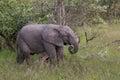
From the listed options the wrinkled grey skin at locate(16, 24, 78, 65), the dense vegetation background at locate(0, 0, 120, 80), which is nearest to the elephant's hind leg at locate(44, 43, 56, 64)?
the wrinkled grey skin at locate(16, 24, 78, 65)

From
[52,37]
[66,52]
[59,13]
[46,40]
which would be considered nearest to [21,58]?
[46,40]

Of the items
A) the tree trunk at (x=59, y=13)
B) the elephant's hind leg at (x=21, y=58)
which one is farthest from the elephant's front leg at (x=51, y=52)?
the tree trunk at (x=59, y=13)

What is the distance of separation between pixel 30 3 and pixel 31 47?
2912mm

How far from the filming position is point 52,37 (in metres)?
9.11

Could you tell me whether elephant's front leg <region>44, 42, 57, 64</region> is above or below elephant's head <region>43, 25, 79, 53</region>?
below

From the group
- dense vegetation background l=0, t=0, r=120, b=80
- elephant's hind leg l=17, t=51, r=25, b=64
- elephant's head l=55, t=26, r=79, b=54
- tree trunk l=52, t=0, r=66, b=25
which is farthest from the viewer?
tree trunk l=52, t=0, r=66, b=25

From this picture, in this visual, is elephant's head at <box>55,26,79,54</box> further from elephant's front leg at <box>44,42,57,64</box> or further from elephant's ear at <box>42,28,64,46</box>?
elephant's front leg at <box>44,42,57,64</box>

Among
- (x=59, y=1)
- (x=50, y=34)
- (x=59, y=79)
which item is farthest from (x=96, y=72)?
(x=59, y=1)

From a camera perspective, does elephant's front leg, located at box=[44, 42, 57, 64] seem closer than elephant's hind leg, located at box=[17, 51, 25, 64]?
Yes

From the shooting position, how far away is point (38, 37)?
30.6 ft

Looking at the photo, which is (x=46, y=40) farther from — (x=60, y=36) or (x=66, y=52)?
(x=66, y=52)

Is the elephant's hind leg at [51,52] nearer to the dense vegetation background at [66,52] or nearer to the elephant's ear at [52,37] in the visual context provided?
the elephant's ear at [52,37]

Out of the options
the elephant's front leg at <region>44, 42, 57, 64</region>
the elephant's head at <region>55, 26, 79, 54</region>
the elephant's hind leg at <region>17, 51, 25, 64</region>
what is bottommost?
the elephant's hind leg at <region>17, 51, 25, 64</region>

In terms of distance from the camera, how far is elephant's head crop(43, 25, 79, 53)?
29.8 feet
